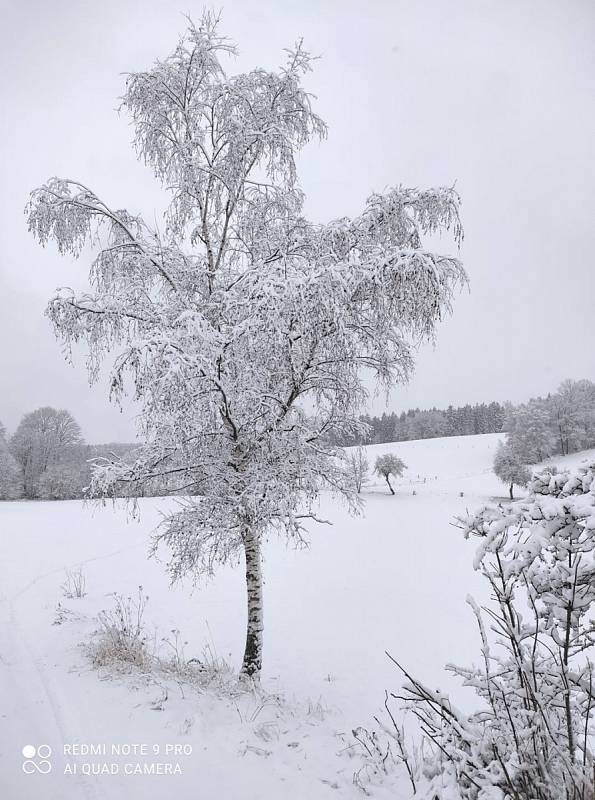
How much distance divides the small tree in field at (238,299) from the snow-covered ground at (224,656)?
1.49m

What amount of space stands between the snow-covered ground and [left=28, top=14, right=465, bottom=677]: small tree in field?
1.49 m

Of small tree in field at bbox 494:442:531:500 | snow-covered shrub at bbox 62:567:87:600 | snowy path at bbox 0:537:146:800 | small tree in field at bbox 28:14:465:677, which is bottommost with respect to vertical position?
small tree in field at bbox 494:442:531:500

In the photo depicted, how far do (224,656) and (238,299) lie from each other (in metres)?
6.60

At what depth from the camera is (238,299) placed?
4.62 meters

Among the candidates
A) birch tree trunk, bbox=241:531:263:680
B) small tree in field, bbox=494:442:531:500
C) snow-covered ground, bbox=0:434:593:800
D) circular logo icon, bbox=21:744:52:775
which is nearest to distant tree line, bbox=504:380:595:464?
small tree in field, bbox=494:442:531:500

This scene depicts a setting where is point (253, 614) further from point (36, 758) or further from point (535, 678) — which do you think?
point (535, 678)

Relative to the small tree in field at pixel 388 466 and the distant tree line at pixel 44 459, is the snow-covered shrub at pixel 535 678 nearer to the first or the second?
the distant tree line at pixel 44 459

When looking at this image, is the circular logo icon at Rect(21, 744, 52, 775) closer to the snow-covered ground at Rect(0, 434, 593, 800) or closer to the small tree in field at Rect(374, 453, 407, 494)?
the snow-covered ground at Rect(0, 434, 593, 800)

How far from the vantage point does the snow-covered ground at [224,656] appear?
353cm

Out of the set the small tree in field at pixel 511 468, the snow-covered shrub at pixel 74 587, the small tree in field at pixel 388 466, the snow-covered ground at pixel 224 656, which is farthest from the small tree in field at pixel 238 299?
the small tree in field at pixel 388 466

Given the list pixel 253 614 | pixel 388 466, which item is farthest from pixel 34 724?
pixel 388 466

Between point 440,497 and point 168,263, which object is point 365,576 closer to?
point 168,263

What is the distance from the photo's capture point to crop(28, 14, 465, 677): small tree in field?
4.25m

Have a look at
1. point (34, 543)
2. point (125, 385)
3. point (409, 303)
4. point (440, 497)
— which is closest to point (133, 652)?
point (125, 385)
